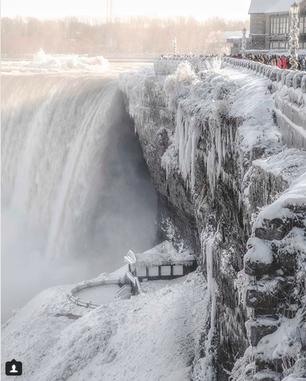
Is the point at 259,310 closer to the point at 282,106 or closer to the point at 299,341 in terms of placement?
the point at 299,341

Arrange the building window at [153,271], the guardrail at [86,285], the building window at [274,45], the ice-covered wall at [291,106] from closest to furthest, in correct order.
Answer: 1. the ice-covered wall at [291,106]
2. the guardrail at [86,285]
3. the building window at [153,271]
4. the building window at [274,45]

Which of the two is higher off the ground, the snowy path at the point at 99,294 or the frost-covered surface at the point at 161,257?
the frost-covered surface at the point at 161,257

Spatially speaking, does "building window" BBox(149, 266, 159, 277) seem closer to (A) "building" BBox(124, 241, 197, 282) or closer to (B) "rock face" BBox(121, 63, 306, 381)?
(A) "building" BBox(124, 241, 197, 282)

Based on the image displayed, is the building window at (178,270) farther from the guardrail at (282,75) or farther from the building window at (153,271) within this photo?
the guardrail at (282,75)

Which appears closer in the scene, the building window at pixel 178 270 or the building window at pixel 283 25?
the building window at pixel 178 270

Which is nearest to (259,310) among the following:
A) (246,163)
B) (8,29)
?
(246,163)

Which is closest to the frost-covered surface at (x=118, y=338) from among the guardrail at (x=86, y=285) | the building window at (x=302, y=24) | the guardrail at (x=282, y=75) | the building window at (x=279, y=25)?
the guardrail at (x=86, y=285)

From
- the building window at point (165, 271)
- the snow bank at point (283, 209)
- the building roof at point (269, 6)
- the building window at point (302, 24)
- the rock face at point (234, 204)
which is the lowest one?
the building window at point (165, 271)
